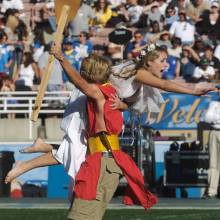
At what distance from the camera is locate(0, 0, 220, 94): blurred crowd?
813 inches

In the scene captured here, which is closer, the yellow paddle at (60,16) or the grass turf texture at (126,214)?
the yellow paddle at (60,16)

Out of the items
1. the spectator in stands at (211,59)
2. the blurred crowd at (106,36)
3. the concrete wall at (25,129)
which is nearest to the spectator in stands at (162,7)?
the blurred crowd at (106,36)

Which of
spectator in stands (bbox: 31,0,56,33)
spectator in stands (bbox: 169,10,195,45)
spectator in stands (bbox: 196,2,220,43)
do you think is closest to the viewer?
spectator in stands (bbox: 169,10,195,45)

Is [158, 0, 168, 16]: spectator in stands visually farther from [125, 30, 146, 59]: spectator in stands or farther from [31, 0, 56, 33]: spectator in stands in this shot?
[31, 0, 56, 33]: spectator in stands

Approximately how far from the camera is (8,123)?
20078 mm

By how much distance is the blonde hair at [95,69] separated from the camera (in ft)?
27.9

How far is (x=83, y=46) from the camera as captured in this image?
69.8ft

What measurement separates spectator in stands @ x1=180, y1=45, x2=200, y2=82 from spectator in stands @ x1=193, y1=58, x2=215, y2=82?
219 millimetres

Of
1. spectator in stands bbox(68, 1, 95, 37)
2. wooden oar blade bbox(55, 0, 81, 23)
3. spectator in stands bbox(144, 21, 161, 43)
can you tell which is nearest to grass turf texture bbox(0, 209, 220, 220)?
wooden oar blade bbox(55, 0, 81, 23)

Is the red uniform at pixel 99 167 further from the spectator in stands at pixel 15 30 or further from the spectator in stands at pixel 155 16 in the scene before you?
the spectator in stands at pixel 155 16

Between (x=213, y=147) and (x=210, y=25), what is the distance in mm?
5275

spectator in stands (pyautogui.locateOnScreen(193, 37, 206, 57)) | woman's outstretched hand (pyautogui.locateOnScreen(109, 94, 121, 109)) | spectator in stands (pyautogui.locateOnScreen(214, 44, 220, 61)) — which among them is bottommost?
woman's outstretched hand (pyautogui.locateOnScreen(109, 94, 121, 109))

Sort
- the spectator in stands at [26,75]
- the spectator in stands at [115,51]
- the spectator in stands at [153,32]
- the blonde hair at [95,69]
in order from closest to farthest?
the blonde hair at [95,69] < the spectator in stands at [26,75] < the spectator in stands at [115,51] < the spectator in stands at [153,32]

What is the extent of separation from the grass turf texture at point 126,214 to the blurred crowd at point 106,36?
649 cm
